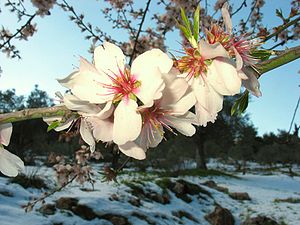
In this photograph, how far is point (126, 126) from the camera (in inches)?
27.0

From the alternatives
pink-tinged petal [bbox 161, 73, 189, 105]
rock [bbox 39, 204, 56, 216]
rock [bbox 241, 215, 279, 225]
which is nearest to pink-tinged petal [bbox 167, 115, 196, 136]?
pink-tinged petal [bbox 161, 73, 189, 105]

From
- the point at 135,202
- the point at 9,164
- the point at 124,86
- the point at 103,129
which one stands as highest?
the point at 124,86

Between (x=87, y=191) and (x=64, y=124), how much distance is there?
5.64m

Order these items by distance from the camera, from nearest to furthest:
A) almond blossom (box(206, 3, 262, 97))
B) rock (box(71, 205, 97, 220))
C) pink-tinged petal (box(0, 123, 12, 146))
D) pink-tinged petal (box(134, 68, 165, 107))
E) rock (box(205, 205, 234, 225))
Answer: pink-tinged petal (box(134, 68, 165, 107)) < almond blossom (box(206, 3, 262, 97)) < pink-tinged petal (box(0, 123, 12, 146)) < rock (box(71, 205, 97, 220)) < rock (box(205, 205, 234, 225))

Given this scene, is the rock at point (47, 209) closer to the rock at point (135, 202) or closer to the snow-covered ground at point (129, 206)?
the snow-covered ground at point (129, 206)

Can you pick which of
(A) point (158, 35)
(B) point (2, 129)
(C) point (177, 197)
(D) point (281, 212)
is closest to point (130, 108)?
(B) point (2, 129)

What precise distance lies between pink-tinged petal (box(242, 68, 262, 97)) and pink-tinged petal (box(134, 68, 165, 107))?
0.23 metres

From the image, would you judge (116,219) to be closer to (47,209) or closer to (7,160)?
(47,209)

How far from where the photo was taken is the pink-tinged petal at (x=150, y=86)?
2.20 feet

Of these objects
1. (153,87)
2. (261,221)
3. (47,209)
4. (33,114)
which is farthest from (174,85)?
(261,221)

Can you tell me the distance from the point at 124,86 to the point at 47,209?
457 centimetres

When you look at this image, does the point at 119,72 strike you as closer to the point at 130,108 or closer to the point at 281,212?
the point at 130,108

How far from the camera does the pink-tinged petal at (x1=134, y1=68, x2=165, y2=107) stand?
0.67m

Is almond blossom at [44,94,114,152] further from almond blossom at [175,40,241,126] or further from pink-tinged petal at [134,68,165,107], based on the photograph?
almond blossom at [175,40,241,126]
